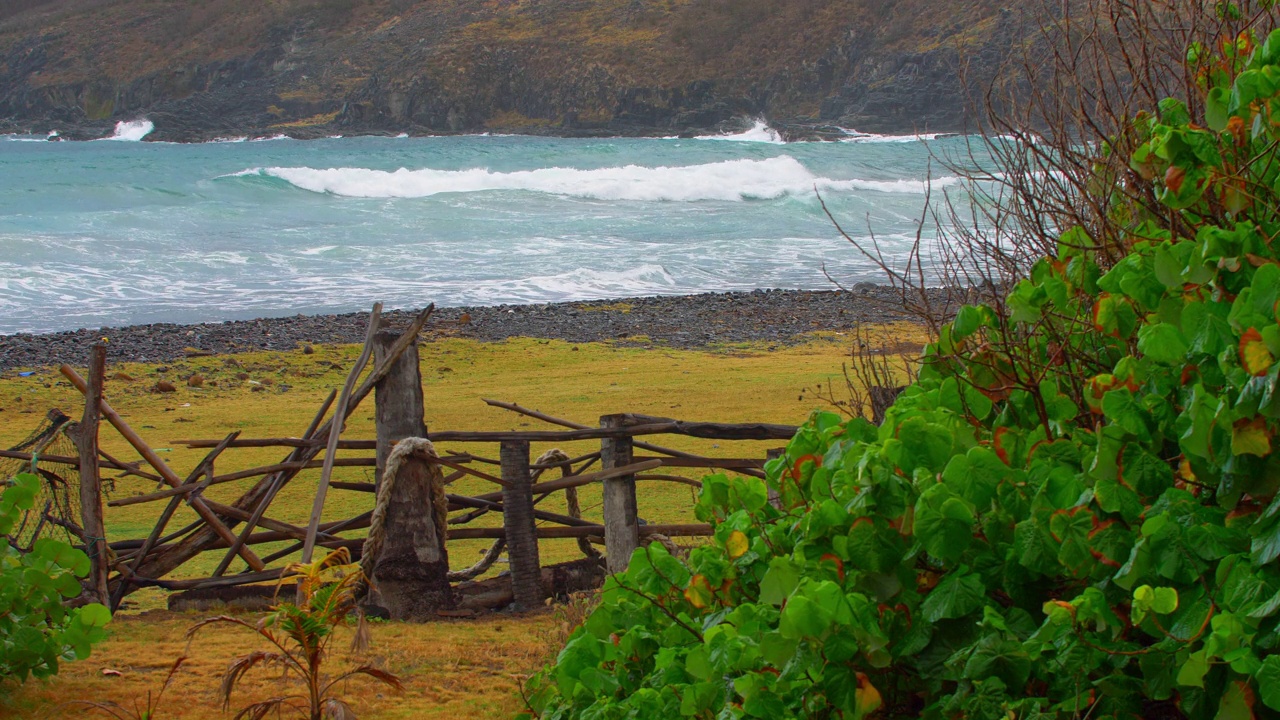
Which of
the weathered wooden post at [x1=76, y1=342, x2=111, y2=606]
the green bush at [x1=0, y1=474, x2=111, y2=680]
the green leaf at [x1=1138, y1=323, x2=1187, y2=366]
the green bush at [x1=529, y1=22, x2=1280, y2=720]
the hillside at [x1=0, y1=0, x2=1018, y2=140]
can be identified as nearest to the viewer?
the green bush at [x1=529, y1=22, x2=1280, y2=720]

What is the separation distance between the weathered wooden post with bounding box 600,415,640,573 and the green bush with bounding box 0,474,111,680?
2.30 metres

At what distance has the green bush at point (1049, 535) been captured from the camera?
1742 mm

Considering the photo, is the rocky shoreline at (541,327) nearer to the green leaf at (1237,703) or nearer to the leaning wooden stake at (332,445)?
the leaning wooden stake at (332,445)

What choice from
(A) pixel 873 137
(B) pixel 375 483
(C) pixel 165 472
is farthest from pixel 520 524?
(A) pixel 873 137

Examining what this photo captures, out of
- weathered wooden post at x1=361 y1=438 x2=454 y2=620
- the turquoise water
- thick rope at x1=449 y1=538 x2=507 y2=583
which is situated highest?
the turquoise water

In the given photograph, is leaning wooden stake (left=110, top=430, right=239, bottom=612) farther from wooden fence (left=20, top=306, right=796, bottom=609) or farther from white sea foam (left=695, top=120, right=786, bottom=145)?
white sea foam (left=695, top=120, right=786, bottom=145)

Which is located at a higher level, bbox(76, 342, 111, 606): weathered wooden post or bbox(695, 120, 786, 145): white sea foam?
bbox(695, 120, 786, 145): white sea foam

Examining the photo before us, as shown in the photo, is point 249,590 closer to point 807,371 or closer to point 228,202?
point 807,371

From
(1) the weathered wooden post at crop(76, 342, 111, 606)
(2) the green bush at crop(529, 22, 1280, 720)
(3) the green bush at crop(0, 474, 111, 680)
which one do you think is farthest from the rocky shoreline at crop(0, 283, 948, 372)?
(2) the green bush at crop(529, 22, 1280, 720)

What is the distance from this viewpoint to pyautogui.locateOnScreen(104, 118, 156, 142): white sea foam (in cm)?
8831

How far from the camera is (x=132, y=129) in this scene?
92.1 meters

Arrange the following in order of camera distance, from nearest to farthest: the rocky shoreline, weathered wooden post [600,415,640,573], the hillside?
weathered wooden post [600,415,640,573]
the rocky shoreline
the hillside

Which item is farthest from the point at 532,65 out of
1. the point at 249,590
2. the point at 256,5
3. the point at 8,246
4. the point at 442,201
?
the point at 249,590

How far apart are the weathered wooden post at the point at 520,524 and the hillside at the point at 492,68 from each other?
3227 inches
